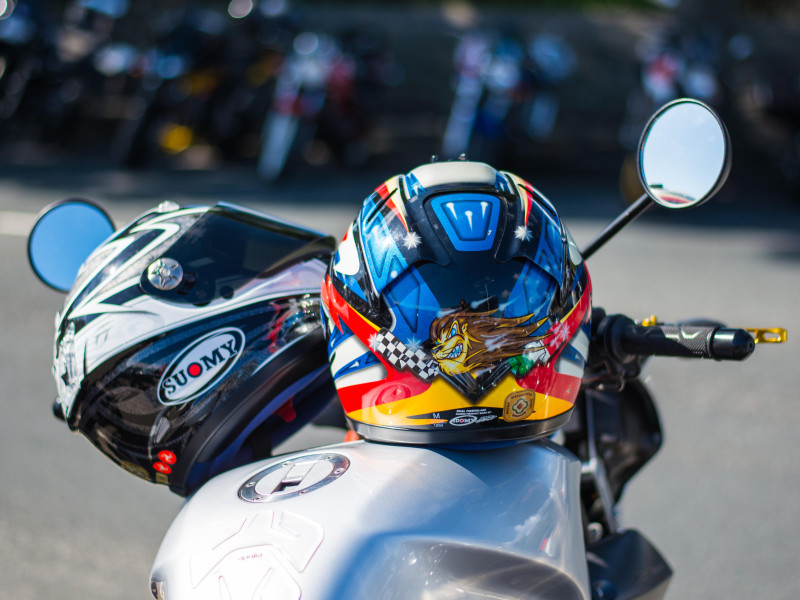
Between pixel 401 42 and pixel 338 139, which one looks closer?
pixel 338 139

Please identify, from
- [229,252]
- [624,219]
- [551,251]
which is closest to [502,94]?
[624,219]

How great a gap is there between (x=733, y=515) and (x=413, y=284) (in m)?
2.40

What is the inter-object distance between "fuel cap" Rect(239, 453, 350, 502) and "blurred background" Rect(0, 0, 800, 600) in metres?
1.76

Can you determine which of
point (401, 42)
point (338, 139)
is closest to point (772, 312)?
point (338, 139)

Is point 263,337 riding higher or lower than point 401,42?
lower

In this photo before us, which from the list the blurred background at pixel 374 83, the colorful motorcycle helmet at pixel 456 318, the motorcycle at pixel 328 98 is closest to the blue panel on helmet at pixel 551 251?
the colorful motorcycle helmet at pixel 456 318

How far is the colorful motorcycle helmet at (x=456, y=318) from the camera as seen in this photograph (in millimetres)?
1291

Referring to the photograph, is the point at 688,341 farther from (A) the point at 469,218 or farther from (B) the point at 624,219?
(A) the point at 469,218

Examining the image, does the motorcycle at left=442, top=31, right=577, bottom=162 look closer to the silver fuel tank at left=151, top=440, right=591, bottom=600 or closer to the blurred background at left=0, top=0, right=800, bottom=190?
the blurred background at left=0, top=0, right=800, bottom=190

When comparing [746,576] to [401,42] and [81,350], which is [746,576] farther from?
[401,42]

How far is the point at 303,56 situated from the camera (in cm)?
872

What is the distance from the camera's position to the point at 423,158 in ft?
30.6

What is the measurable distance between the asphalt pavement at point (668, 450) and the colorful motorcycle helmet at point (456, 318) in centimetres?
178

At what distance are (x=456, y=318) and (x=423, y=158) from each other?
26.9 feet
